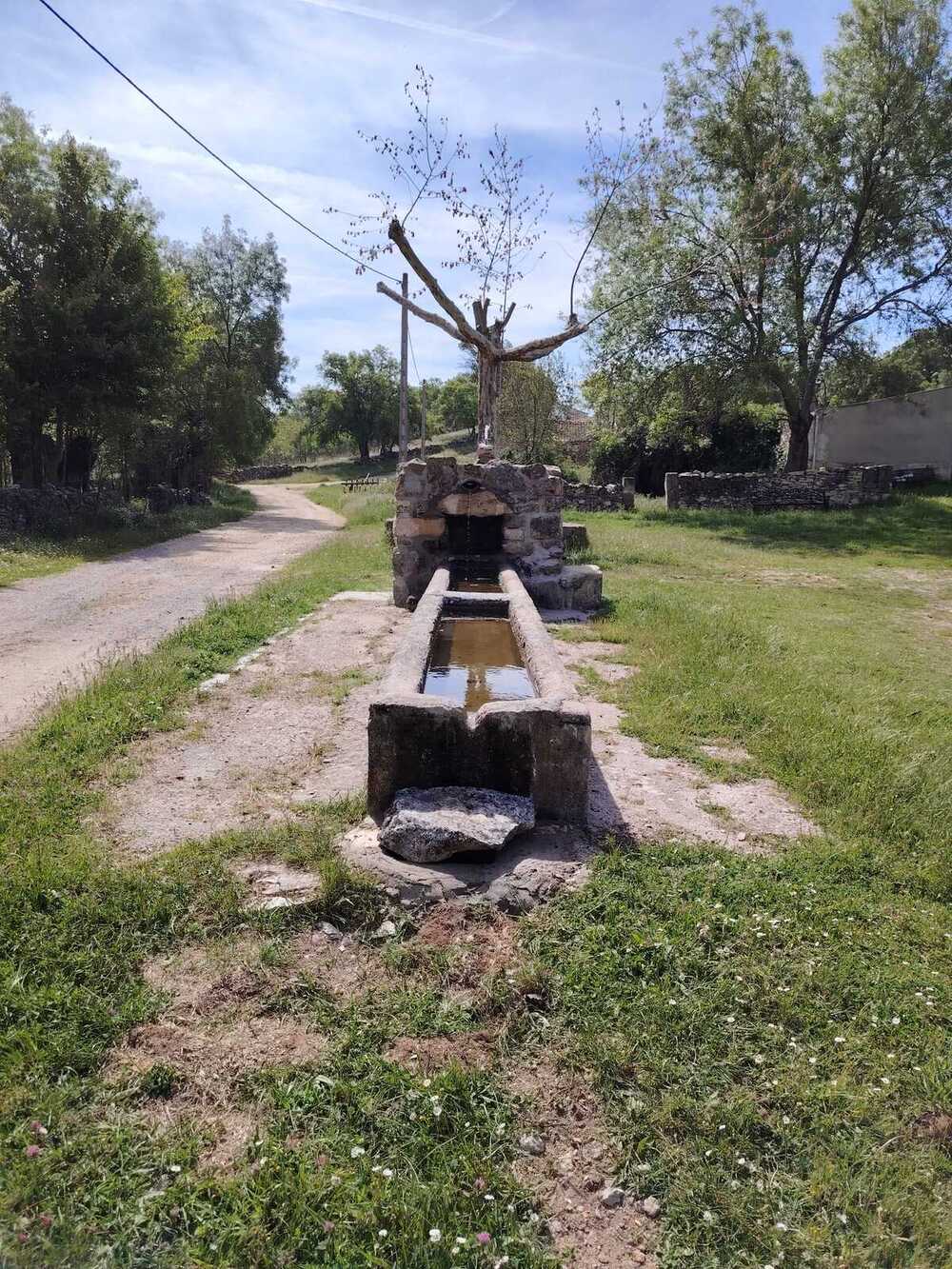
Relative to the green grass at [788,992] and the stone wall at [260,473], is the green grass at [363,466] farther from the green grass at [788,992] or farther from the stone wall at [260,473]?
the green grass at [788,992]

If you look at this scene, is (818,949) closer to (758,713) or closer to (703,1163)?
(703,1163)

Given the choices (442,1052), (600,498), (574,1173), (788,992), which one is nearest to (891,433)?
(600,498)

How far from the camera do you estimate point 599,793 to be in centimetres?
403

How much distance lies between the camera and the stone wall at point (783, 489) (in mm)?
18688

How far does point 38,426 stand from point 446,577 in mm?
12272

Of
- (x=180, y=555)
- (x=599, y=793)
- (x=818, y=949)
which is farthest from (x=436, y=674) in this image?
(x=180, y=555)

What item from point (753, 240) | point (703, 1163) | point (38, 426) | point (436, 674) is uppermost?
point (753, 240)

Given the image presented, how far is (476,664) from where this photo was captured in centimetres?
575

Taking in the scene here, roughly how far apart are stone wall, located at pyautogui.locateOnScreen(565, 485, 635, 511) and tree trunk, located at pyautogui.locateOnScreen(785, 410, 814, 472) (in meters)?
4.58

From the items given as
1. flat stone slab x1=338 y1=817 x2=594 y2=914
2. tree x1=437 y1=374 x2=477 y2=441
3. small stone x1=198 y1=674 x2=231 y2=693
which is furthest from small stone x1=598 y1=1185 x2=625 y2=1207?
tree x1=437 y1=374 x2=477 y2=441

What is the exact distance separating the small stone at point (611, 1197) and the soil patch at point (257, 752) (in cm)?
156

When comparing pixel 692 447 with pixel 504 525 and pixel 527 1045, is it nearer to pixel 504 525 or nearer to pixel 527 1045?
pixel 504 525

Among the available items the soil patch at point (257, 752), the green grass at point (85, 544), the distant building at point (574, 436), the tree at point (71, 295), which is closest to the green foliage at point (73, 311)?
the tree at point (71, 295)

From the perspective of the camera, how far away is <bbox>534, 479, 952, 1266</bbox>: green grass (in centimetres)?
192
